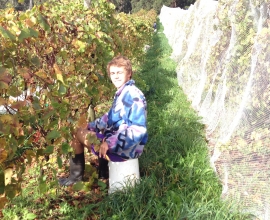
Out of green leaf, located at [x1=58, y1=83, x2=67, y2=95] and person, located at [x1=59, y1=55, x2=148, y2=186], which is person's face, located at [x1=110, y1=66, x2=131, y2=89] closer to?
person, located at [x1=59, y1=55, x2=148, y2=186]

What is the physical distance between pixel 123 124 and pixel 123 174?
0.45 m

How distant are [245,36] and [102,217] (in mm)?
2298

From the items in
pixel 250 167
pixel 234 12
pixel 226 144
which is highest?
pixel 234 12

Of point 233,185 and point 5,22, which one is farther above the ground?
point 5,22

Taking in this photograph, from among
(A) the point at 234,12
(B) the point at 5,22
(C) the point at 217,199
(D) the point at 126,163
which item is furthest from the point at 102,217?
(A) the point at 234,12

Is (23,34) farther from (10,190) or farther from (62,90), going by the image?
(10,190)

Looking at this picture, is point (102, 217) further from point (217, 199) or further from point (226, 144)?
point (226, 144)

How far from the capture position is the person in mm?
2279

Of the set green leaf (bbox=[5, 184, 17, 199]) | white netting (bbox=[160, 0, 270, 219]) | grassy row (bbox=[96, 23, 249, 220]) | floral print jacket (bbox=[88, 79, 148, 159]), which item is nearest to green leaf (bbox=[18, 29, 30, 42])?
green leaf (bbox=[5, 184, 17, 199])

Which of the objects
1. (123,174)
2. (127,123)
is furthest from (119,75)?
(123,174)

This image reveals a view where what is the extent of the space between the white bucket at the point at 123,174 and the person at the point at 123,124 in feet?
0.26

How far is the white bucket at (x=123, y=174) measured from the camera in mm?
2496

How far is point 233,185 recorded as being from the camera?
8.42 ft

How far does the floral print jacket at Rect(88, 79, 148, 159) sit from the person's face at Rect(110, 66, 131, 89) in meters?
0.08
